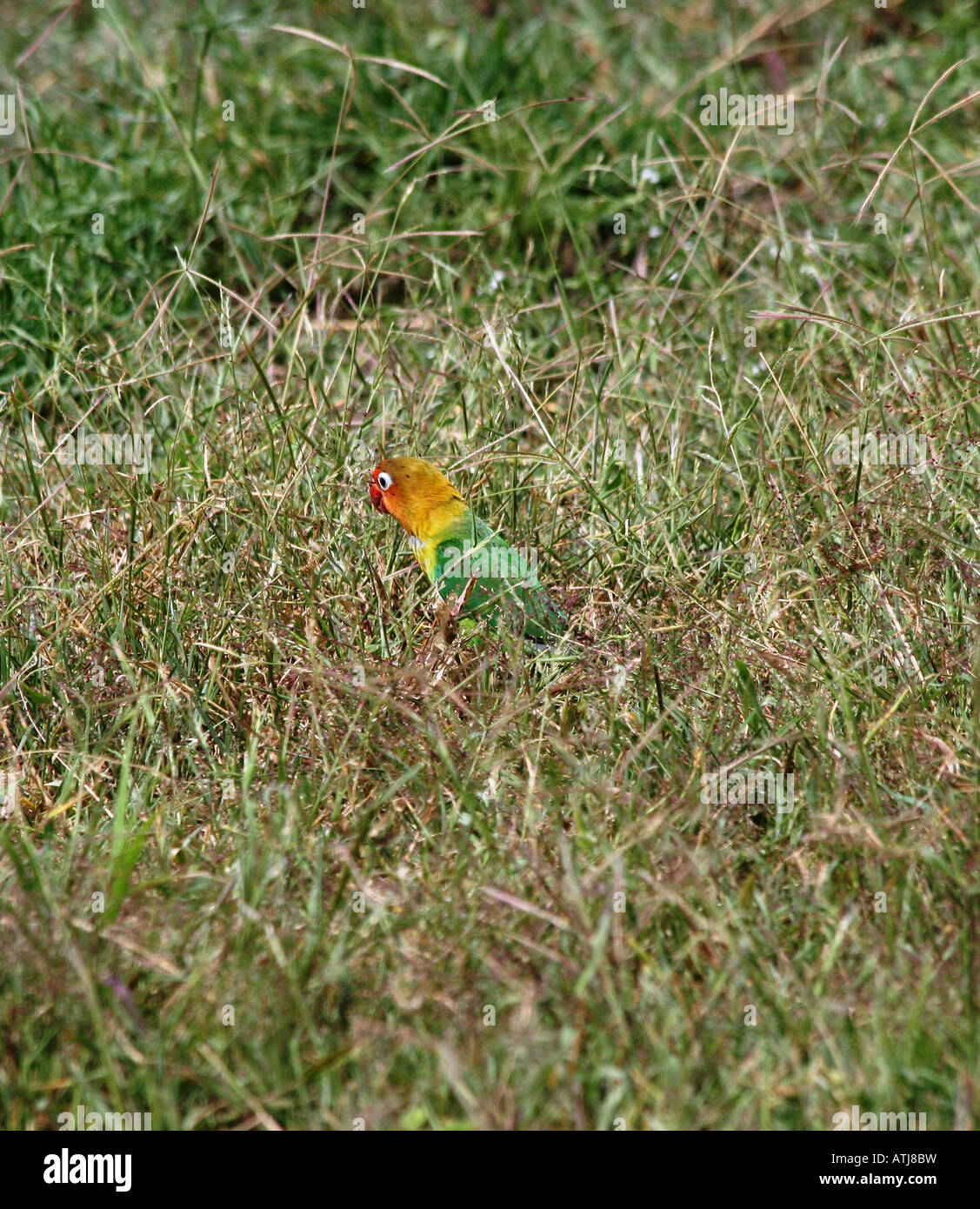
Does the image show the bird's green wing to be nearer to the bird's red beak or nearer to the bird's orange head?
the bird's orange head

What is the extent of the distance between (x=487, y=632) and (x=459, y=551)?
20cm

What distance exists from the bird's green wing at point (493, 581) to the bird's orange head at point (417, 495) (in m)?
0.05

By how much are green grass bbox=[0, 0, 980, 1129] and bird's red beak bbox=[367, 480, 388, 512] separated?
0.30ft

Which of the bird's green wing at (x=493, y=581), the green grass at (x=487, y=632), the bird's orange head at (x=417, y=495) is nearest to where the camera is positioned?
the green grass at (x=487, y=632)

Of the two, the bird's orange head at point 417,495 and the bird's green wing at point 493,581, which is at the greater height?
the bird's orange head at point 417,495

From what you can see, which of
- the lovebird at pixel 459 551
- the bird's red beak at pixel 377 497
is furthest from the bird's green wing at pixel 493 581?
the bird's red beak at pixel 377 497

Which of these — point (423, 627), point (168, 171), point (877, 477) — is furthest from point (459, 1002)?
point (168, 171)

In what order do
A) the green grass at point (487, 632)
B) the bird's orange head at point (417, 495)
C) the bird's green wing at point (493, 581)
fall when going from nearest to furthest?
the green grass at point (487, 632)
the bird's green wing at point (493, 581)
the bird's orange head at point (417, 495)

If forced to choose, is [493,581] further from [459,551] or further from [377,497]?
[377,497]

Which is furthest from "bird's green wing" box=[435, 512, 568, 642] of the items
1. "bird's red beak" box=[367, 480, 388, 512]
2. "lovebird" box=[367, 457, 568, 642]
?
"bird's red beak" box=[367, 480, 388, 512]

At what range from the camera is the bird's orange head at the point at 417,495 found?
2887 mm

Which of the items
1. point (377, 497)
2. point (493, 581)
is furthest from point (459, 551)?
point (377, 497)

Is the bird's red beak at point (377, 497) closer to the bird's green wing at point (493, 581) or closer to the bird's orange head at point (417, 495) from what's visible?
the bird's orange head at point (417, 495)

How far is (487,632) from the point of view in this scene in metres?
2.79
